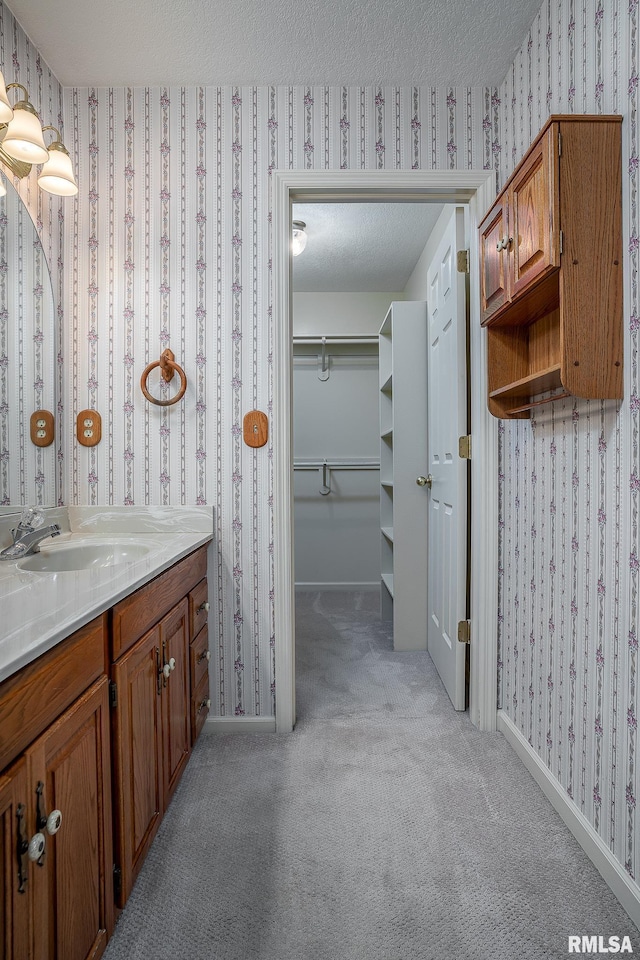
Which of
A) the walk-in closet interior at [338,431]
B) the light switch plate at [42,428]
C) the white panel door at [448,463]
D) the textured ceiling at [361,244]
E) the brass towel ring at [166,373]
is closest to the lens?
the light switch plate at [42,428]

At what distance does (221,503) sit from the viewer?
7.09 feet

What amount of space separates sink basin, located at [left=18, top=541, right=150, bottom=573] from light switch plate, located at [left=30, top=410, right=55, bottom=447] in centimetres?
40

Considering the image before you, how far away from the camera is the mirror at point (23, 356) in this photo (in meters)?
1.66

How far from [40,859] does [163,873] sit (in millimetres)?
732

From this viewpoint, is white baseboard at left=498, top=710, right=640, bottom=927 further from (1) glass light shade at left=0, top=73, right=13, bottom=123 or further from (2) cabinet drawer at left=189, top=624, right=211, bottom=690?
(1) glass light shade at left=0, top=73, right=13, bottom=123

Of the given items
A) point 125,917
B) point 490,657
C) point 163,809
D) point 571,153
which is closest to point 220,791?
point 163,809

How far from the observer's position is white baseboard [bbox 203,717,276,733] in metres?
2.17

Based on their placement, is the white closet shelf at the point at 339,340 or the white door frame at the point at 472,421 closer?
the white door frame at the point at 472,421

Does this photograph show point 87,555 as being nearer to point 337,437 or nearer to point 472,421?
point 472,421

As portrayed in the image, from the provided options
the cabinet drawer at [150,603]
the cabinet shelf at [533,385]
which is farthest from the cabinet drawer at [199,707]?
the cabinet shelf at [533,385]

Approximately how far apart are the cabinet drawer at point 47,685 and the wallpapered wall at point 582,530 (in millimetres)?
1196

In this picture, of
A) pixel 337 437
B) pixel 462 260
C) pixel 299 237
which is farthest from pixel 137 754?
pixel 337 437

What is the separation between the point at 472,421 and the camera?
2.18 m

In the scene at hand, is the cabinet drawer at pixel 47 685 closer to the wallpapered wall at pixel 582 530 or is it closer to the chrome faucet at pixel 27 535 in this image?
the chrome faucet at pixel 27 535
